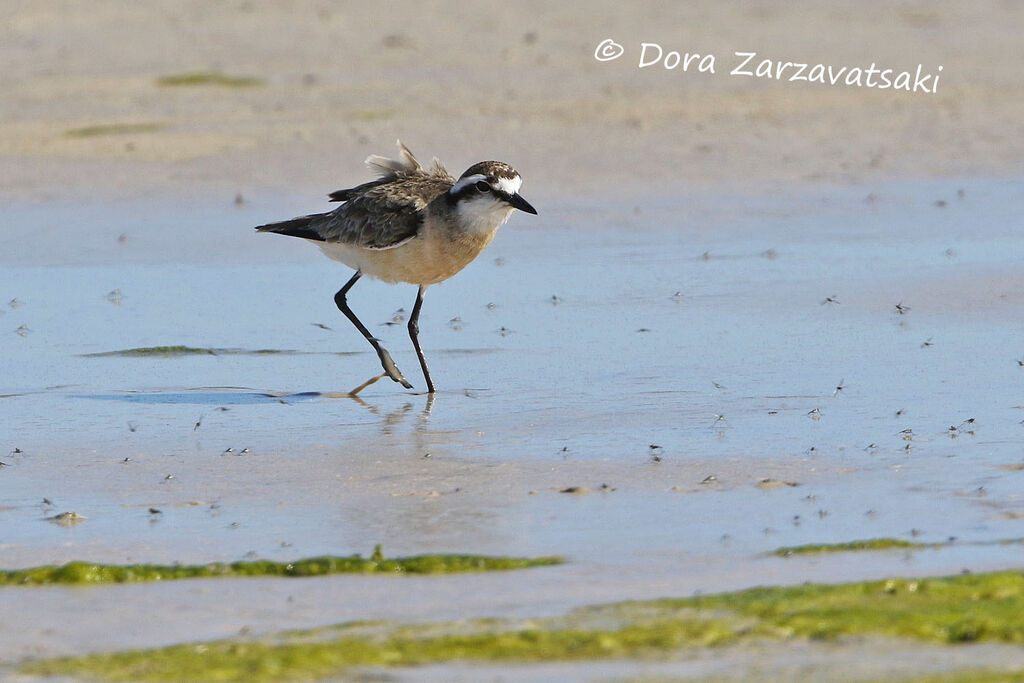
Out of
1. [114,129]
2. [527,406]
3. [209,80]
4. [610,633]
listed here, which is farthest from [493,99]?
[610,633]

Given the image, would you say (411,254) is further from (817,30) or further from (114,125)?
(817,30)

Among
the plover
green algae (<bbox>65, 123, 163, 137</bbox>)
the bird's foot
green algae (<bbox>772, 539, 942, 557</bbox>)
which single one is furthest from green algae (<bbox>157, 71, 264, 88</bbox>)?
green algae (<bbox>772, 539, 942, 557</bbox>)

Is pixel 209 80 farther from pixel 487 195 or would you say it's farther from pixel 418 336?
pixel 487 195

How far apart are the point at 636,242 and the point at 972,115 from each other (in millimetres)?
6713

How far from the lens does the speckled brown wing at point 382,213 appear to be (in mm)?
9961

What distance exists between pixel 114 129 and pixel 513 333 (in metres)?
8.72

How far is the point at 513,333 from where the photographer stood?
10500 millimetres

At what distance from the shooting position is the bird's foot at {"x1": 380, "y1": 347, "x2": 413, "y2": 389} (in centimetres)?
954

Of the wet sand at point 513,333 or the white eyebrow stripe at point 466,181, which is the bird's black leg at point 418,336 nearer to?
the wet sand at point 513,333

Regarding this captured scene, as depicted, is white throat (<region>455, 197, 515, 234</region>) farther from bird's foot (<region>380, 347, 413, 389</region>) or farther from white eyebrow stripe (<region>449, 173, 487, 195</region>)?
bird's foot (<region>380, 347, 413, 389</region>)

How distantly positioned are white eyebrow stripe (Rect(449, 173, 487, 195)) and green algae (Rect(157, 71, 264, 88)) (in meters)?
10.6

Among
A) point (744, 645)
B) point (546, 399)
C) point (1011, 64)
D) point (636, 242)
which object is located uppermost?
point (1011, 64)

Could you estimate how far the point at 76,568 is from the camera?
608 centimetres

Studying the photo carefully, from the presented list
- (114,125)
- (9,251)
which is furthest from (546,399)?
(114,125)
